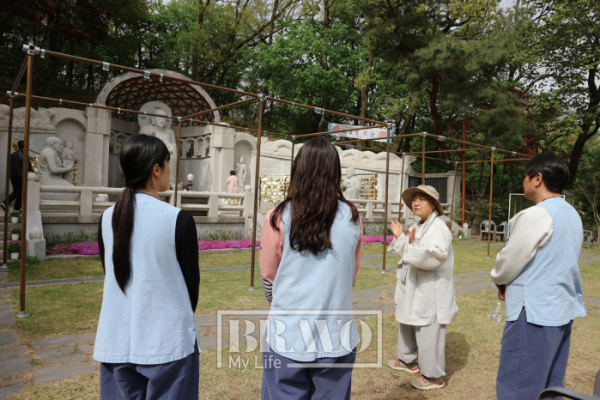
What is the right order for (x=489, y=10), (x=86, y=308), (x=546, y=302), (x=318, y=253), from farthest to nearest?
(x=489, y=10) < (x=86, y=308) < (x=546, y=302) < (x=318, y=253)

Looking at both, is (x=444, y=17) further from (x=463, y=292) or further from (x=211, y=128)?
(x=463, y=292)

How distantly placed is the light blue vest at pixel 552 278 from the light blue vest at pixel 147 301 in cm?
181

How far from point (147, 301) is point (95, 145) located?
14.4m

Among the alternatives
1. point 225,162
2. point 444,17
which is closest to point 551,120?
point 444,17

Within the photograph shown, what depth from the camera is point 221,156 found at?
52.3 ft

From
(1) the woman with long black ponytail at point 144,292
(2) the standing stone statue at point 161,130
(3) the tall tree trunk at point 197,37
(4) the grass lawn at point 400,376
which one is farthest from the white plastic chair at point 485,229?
(3) the tall tree trunk at point 197,37

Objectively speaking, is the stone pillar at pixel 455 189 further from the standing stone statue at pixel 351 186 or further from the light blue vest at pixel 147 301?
the light blue vest at pixel 147 301

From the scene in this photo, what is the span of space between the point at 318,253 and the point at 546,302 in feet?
4.68

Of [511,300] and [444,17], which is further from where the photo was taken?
[444,17]

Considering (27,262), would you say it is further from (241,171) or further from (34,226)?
(241,171)

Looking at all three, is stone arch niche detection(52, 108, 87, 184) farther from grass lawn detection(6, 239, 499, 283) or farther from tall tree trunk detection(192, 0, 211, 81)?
tall tree trunk detection(192, 0, 211, 81)

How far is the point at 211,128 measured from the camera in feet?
53.2

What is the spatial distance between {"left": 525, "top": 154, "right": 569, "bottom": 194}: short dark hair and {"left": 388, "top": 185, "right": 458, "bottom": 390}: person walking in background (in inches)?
35.1

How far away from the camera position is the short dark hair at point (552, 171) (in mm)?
2363
